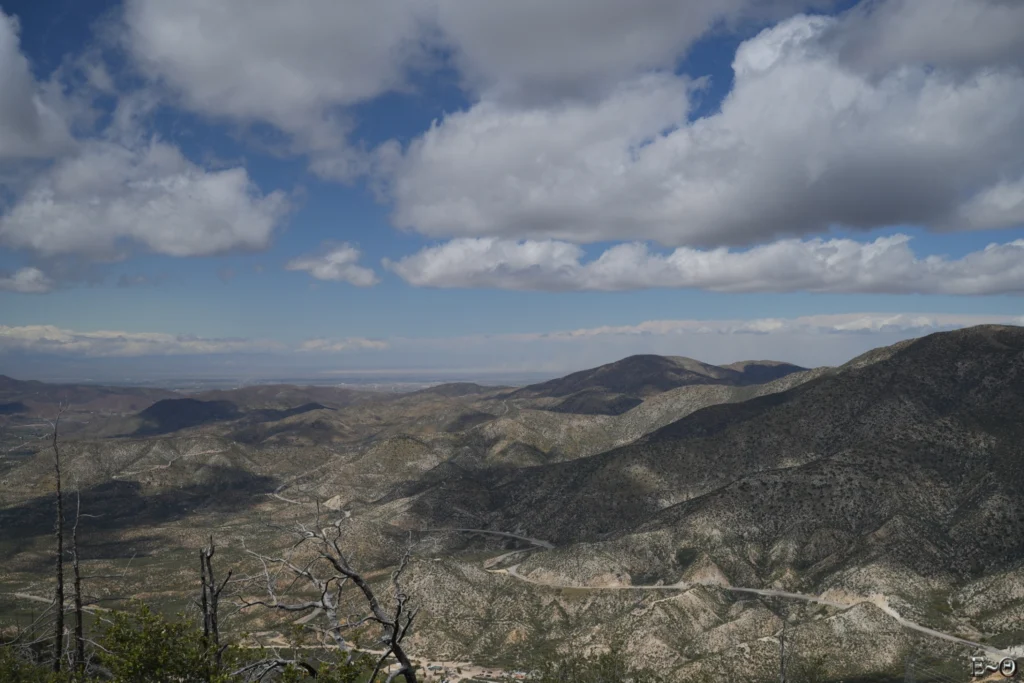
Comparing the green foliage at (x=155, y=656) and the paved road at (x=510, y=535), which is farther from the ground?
the green foliage at (x=155, y=656)

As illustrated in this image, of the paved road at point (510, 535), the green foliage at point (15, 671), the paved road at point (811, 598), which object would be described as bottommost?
the paved road at point (510, 535)

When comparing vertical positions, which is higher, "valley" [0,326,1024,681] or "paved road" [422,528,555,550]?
"valley" [0,326,1024,681]

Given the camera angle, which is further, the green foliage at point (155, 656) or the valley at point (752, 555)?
the valley at point (752, 555)

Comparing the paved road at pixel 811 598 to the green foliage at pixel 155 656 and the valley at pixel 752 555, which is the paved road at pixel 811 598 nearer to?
the valley at pixel 752 555

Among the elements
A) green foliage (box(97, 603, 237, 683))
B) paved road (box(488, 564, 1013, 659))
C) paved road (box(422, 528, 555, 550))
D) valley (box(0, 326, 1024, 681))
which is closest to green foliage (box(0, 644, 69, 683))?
green foliage (box(97, 603, 237, 683))

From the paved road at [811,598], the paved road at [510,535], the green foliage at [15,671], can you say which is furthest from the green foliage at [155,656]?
the paved road at [510,535]

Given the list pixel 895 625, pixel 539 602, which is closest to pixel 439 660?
pixel 539 602

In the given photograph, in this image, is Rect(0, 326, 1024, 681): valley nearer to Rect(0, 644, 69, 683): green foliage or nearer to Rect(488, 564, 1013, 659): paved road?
Rect(488, 564, 1013, 659): paved road

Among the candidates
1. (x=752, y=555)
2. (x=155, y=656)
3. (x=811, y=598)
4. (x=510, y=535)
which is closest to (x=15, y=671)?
(x=155, y=656)
